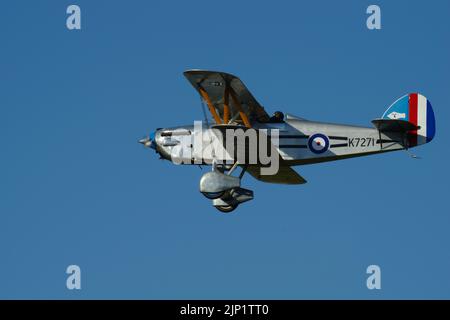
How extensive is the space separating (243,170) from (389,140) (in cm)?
316

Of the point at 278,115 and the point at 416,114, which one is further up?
the point at 278,115

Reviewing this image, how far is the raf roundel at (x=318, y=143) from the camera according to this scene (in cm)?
2383

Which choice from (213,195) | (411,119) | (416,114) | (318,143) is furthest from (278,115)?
(416,114)

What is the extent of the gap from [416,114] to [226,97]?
13.1ft

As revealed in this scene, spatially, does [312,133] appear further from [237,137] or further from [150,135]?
[150,135]

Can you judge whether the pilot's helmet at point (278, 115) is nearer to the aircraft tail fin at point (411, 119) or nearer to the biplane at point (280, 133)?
the biplane at point (280, 133)

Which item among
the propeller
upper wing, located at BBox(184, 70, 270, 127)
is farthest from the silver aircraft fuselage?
the propeller

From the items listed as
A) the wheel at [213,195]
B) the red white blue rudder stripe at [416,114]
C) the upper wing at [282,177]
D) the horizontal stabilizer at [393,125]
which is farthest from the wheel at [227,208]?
the red white blue rudder stripe at [416,114]

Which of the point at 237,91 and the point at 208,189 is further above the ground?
the point at 237,91

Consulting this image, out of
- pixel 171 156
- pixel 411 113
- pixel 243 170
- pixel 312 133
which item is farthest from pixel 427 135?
pixel 171 156

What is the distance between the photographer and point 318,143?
2384cm

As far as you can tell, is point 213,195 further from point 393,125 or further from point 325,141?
point 393,125

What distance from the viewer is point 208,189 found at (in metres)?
23.7
